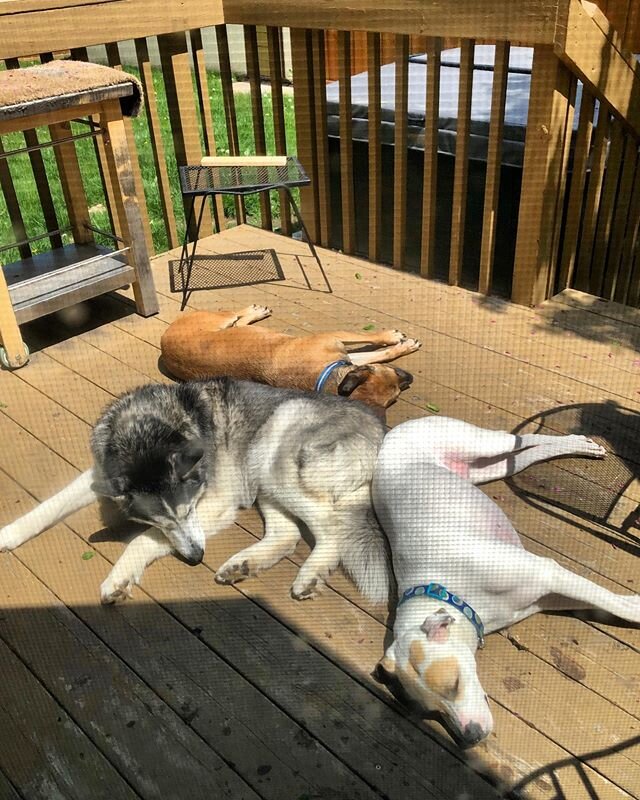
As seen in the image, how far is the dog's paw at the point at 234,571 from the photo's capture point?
2.09 meters

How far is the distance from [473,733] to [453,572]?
37cm

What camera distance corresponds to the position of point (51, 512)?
2.33 m

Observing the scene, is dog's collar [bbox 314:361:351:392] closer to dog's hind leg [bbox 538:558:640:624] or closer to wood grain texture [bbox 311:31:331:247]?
dog's hind leg [bbox 538:558:640:624]

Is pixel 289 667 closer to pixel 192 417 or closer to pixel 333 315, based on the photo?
Answer: pixel 192 417

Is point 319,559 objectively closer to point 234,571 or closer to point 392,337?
point 234,571

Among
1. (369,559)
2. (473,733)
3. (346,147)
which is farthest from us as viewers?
(346,147)

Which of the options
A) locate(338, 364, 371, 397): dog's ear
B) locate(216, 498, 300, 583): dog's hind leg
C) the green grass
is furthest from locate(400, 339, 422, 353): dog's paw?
the green grass

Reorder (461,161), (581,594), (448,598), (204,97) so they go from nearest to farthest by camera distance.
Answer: (448,598)
(581,594)
(461,161)
(204,97)

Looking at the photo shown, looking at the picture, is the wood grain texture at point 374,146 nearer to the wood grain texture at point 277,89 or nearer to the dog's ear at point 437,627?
the wood grain texture at point 277,89

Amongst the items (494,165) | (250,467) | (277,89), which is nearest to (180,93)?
→ (277,89)

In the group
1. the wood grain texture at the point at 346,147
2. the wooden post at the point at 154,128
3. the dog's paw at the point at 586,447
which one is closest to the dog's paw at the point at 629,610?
the dog's paw at the point at 586,447

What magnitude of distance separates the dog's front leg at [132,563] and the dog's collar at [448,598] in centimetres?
82

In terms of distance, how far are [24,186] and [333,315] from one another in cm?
347

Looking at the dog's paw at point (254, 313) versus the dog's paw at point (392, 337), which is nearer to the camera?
the dog's paw at point (392, 337)
